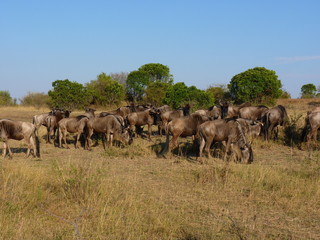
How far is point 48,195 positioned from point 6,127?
19.9 ft

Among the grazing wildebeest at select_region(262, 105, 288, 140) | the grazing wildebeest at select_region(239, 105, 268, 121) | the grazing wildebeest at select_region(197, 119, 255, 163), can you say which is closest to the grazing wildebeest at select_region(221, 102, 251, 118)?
the grazing wildebeest at select_region(239, 105, 268, 121)

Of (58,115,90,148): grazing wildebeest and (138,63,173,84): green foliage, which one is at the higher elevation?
(138,63,173,84): green foliage

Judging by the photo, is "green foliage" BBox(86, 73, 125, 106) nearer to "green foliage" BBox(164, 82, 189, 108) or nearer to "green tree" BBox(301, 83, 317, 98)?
"green foliage" BBox(164, 82, 189, 108)

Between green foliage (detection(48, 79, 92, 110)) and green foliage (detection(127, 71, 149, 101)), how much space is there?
430 inches

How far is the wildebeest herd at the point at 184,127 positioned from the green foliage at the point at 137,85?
103 ft

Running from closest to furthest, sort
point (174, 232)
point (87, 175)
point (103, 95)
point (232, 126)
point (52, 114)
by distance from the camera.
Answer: point (174, 232) → point (87, 175) → point (232, 126) → point (52, 114) → point (103, 95)

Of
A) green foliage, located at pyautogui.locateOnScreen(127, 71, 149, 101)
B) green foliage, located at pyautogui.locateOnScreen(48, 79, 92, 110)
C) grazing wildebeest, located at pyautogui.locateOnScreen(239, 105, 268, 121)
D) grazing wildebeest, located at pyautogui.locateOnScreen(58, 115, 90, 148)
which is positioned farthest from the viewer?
green foliage, located at pyautogui.locateOnScreen(127, 71, 149, 101)

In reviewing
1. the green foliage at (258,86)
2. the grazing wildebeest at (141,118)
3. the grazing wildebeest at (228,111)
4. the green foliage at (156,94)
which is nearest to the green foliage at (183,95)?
the green foliage at (258,86)

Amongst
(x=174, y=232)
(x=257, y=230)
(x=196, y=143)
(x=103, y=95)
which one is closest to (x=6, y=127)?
(x=196, y=143)

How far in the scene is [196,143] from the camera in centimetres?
1305

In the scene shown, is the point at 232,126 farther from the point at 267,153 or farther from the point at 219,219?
the point at 219,219

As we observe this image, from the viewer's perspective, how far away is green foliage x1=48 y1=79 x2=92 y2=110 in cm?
3981

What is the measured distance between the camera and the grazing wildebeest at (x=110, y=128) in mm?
14188

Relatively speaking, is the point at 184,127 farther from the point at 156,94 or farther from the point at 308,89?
the point at 308,89
